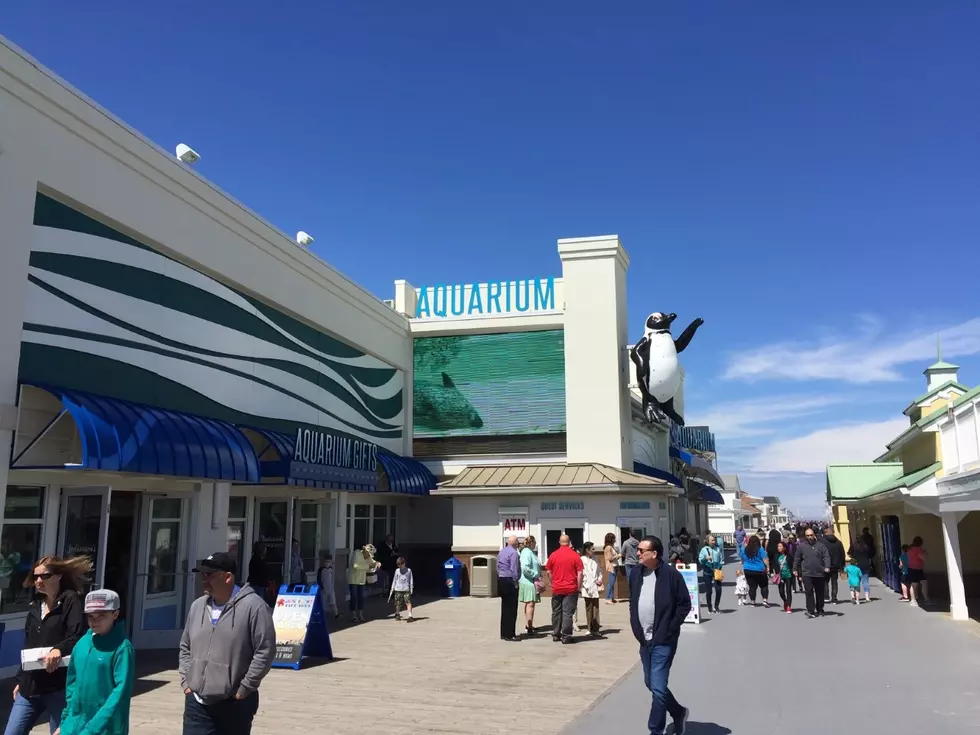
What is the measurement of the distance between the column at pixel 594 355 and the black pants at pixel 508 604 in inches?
408

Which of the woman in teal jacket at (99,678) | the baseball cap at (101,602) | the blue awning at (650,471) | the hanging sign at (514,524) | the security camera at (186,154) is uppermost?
the security camera at (186,154)

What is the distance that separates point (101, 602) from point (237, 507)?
12.1 metres

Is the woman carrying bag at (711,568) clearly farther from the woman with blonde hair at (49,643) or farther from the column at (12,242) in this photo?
the woman with blonde hair at (49,643)

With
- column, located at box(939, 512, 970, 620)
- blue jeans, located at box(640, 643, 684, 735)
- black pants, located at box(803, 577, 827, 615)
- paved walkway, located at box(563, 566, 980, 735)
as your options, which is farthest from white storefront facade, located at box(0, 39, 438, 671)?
column, located at box(939, 512, 970, 620)

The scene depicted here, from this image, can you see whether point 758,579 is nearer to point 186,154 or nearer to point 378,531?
point 378,531

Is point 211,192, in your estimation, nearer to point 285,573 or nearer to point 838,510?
point 285,573

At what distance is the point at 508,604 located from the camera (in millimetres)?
13211

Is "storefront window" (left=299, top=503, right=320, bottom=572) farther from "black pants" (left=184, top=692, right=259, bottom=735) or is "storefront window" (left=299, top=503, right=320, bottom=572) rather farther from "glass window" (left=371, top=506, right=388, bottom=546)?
"black pants" (left=184, top=692, right=259, bottom=735)

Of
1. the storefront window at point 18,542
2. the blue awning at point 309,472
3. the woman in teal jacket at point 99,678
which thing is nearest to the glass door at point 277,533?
the blue awning at point 309,472

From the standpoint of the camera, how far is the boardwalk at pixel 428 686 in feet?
25.9

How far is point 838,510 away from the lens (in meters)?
39.5

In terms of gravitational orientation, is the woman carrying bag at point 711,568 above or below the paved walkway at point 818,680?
above

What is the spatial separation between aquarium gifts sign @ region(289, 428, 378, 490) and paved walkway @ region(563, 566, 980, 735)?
7.43 m

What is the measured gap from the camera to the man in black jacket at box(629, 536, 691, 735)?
22.6 feet
